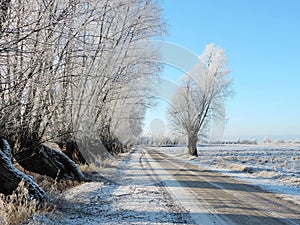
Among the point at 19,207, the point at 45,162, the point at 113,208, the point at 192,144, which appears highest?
the point at 192,144

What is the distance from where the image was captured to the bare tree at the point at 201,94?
92.1 ft

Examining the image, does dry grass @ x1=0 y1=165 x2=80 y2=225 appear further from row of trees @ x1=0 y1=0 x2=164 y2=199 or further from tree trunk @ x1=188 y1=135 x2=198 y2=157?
tree trunk @ x1=188 y1=135 x2=198 y2=157

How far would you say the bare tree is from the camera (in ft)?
92.1

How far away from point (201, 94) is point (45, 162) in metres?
21.8

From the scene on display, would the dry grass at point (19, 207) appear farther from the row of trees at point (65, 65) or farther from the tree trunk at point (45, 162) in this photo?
the tree trunk at point (45, 162)

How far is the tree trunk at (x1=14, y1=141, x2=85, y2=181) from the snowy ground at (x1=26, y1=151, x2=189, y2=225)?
1360 millimetres

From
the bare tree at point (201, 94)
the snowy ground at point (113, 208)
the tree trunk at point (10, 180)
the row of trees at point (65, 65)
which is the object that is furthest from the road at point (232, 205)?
the bare tree at point (201, 94)

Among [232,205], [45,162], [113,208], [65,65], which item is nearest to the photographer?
[113,208]

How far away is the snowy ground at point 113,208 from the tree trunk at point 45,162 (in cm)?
136

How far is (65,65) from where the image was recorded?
7875 mm

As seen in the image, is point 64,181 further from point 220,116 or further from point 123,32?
point 220,116

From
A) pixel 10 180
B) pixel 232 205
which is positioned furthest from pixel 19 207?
pixel 232 205

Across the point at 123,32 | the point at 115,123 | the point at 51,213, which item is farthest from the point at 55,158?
the point at 115,123

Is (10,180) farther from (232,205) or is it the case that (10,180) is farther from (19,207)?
(232,205)
